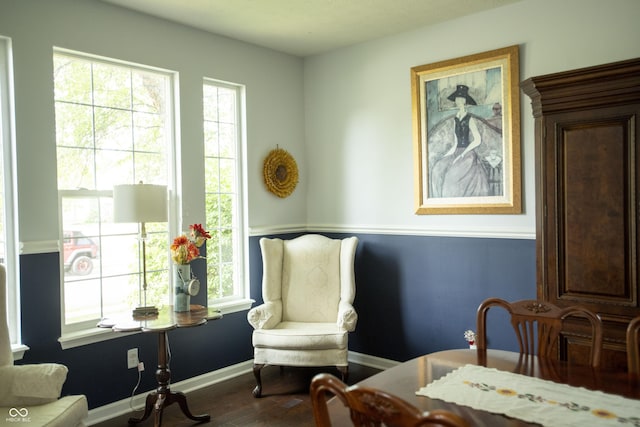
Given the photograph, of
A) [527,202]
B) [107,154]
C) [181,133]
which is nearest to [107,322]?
[107,154]

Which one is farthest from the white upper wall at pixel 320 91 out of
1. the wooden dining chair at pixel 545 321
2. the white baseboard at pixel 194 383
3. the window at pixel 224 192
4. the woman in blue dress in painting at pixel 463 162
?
the wooden dining chair at pixel 545 321

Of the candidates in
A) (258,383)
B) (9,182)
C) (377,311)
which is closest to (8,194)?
(9,182)

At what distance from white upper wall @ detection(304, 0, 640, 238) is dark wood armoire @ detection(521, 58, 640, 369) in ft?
2.30

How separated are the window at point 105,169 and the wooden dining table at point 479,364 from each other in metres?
1.97

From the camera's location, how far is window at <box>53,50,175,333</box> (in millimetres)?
3213

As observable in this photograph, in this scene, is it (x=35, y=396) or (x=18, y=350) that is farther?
(x=18, y=350)

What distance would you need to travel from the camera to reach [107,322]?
291cm

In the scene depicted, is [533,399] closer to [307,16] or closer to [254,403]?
[254,403]

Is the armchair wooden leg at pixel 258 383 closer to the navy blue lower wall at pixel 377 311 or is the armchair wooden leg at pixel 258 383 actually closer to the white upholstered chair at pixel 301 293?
the white upholstered chair at pixel 301 293

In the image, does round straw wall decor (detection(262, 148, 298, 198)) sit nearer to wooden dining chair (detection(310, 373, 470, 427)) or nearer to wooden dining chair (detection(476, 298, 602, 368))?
wooden dining chair (detection(476, 298, 602, 368))

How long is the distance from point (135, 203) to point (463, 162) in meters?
2.30

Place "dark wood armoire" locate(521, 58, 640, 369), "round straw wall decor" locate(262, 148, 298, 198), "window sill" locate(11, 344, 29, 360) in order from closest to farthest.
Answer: "dark wood armoire" locate(521, 58, 640, 369) < "window sill" locate(11, 344, 29, 360) < "round straw wall decor" locate(262, 148, 298, 198)

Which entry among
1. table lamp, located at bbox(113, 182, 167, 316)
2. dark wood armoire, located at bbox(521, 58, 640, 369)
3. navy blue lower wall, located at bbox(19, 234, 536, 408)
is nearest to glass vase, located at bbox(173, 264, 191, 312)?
table lamp, located at bbox(113, 182, 167, 316)

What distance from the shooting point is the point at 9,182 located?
292cm
